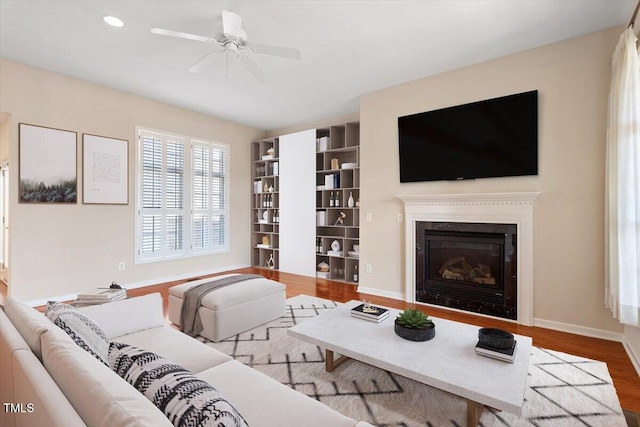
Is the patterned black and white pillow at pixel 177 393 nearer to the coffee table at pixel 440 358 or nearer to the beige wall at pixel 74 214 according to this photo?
the coffee table at pixel 440 358

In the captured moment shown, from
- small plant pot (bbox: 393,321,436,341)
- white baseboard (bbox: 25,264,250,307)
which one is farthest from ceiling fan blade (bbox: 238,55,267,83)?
white baseboard (bbox: 25,264,250,307)

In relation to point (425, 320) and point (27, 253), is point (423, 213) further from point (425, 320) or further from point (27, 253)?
point (27, 253)

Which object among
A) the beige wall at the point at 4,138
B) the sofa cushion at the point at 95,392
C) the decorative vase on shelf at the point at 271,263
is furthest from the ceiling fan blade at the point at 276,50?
the decorative vase on shelf at the point at 271,263

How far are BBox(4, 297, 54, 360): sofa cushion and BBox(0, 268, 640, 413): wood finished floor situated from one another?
2340 mm

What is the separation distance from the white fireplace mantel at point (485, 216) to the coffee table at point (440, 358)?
1517 millimetres

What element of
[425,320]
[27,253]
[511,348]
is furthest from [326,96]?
[27,253]

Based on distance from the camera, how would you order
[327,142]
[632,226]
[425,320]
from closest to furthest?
[425,320] → [632,226] → [327,142]

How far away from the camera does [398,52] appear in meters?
3.32

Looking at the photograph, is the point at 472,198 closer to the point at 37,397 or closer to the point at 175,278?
the point at 37,397

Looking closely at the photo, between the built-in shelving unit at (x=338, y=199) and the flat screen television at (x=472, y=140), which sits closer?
the flat screen television at (x=472, y=140)

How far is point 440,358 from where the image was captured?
1768 millimetres

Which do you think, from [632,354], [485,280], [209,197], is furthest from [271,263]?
[632,354]

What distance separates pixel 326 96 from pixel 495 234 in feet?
9.69

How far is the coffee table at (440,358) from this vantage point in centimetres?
147
